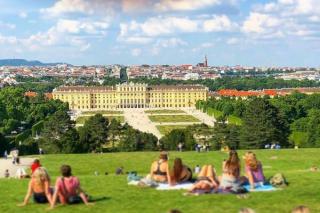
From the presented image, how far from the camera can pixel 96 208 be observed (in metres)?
9.52

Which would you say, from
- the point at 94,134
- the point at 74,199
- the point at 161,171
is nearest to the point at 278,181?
the point at 161,171

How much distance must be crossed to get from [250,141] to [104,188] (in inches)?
1039

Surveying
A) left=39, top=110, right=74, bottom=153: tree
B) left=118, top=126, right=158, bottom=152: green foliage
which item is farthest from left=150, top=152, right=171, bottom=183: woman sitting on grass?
left=118, top=126, right=158, bottom=152: green foliage

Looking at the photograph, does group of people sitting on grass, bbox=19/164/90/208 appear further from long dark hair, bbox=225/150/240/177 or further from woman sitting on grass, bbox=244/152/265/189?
woman sitting on grass, bbox=244/152/265/189

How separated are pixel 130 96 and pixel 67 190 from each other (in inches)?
4289

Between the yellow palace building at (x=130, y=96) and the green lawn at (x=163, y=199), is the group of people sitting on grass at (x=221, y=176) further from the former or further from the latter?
the yellow palace building at (x=130, y=96)

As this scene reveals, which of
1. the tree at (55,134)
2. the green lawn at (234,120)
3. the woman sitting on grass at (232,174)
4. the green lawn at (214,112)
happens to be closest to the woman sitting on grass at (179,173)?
the woman sitting on grass at (232,174)

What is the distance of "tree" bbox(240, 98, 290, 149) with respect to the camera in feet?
121

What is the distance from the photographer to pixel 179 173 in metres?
11.1

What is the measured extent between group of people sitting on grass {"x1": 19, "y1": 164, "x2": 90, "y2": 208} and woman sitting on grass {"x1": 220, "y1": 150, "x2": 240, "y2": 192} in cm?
242

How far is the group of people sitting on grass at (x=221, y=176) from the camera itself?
33.6ft

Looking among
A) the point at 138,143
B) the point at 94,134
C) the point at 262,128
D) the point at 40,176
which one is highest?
the point at 40,176

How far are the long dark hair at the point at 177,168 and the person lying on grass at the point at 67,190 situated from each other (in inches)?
78.6

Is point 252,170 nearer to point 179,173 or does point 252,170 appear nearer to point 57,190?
point 179,173
